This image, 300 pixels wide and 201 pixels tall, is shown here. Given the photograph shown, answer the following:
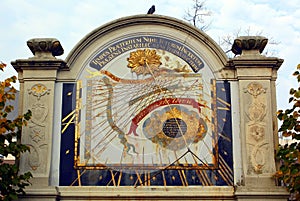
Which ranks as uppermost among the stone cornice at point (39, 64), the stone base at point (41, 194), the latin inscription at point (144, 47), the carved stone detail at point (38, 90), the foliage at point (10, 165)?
the latin inscription at point (144, 47)

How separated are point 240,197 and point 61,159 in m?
3.30

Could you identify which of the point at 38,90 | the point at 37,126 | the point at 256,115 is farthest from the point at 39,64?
the point at 256,115

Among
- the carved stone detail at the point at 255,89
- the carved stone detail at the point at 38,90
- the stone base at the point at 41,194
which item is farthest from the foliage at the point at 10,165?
the carved stone detail at the point at 255,89

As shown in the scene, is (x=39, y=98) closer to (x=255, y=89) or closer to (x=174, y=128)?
(x=174, y=128)

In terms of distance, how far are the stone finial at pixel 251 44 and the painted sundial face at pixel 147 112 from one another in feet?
2.65

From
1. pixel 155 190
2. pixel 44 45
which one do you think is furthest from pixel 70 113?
pixel 155 190

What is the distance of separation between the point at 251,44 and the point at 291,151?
2.44m

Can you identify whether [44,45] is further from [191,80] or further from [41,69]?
[191,80]

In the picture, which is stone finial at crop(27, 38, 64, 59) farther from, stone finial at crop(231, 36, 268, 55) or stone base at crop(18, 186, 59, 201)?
stone finial at crop(231, 36, 268, 55)

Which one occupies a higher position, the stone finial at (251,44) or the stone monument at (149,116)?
the stone finial at (251,44)

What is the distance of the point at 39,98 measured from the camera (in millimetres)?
9875

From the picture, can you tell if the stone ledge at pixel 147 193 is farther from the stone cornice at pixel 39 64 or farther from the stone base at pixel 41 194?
the stone cornice at pixel 39 64

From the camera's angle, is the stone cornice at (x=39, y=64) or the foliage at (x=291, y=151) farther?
the stone cornice at (x=39, y=64)

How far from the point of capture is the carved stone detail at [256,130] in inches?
368
